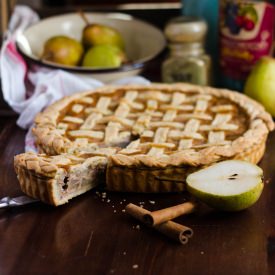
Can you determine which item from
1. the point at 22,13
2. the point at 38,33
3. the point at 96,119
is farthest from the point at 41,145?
the point at 22,13

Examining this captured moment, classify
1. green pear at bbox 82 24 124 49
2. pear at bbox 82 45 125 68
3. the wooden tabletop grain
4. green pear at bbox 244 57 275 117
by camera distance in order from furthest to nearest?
green pear at bbox 82 24 124 49 < pear at bbox 82 45 125 68 < green pear at bbox 244 57 275 117 < the wooden tabletop grain

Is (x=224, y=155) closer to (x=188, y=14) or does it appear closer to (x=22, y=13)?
(x=188, y=14)

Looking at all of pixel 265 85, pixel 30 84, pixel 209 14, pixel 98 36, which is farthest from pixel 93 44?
pixel 265 85

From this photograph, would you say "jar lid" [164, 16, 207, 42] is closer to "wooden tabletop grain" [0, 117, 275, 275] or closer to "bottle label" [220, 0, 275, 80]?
"bottle label" [220, 0, 275, 80]

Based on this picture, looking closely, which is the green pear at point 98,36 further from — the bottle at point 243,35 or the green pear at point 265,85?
the green pear at point 265,85

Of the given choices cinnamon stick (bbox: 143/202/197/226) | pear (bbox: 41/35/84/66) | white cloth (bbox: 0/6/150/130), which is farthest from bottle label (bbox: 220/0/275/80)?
cinnamon stick (bbox: 143/202/197/226)

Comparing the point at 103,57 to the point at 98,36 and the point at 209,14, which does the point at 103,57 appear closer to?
the point at 98,36

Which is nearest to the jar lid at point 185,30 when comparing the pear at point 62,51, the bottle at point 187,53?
the bottle at point 187,53
